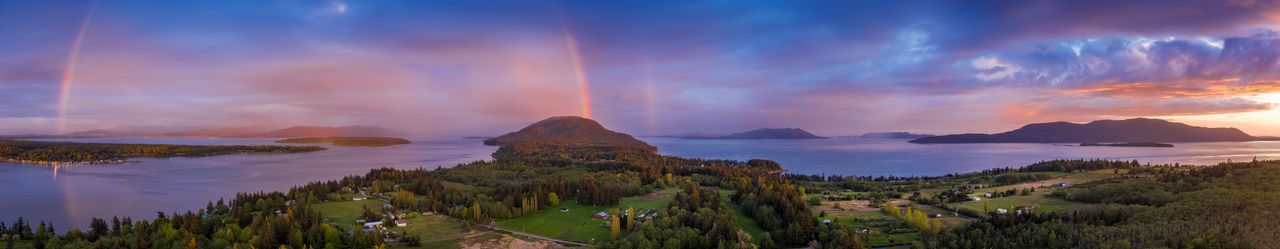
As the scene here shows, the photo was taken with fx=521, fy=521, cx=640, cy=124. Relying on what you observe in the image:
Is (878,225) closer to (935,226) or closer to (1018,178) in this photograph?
(935,226)

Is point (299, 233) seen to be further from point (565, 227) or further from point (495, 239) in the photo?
point (565, 227)

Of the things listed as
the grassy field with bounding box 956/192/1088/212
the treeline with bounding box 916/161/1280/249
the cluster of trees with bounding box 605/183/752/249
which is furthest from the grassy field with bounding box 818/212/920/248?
the grassy field with bounding box 956/192/1088/212

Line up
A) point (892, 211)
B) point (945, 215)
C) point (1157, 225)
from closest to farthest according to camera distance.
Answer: point (1157, 225)
point (892, 211)
point (945, 215)

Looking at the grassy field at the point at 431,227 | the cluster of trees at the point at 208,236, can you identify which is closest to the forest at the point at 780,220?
the cluster of trees at the point at 208,236

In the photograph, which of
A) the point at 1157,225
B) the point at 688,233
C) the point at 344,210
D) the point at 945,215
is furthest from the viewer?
the point at 344,210

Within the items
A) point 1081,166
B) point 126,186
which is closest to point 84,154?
point 126,186

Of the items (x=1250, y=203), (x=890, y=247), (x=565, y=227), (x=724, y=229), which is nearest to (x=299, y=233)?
(x=565, y=227)
